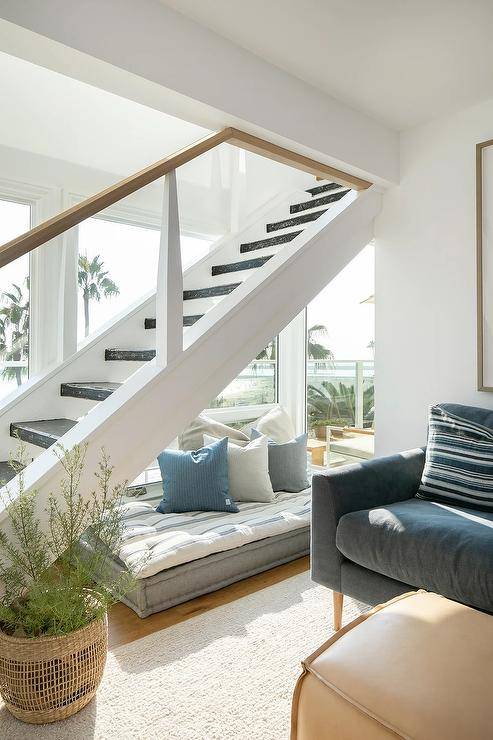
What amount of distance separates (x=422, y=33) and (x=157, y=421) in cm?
198

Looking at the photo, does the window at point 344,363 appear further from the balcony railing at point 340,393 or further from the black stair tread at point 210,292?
the black stair tread at point 210,292

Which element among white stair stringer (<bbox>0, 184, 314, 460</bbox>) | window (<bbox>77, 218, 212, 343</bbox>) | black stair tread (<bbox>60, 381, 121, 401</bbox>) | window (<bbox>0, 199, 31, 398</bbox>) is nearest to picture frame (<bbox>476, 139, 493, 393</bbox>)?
white stair stringer (<bbox>0, 184, 314, 460</bbox>)

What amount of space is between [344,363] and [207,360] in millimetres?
2103

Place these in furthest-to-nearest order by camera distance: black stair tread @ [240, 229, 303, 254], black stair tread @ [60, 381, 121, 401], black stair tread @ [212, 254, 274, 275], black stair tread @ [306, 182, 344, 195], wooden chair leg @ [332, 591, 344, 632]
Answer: black stair tread @ [306, 182, 344, 195] → black stair tread @ [240, 229, 303, 254] → black stair tread @ [212, 254, 274, 275] → black stair tread @ [60, 381, 121, 401] → wooden chair leg @ [332, 591, 344, 632]

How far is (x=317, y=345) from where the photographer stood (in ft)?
14.7

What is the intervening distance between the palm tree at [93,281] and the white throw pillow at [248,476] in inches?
47.5

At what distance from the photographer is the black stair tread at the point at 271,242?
3.04m

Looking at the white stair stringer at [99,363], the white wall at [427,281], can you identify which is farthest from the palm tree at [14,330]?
the white wall at [427,281]

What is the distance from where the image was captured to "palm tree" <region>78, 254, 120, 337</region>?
3.25 metres

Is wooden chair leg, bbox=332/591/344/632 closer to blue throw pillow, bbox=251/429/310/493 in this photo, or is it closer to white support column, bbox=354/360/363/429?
blue throw pillow, bbox=251/429/310/493

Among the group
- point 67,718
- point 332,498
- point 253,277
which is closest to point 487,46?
point 253,277

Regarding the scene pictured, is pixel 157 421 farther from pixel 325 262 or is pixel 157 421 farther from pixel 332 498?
pixel 325 262

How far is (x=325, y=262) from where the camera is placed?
2852mm

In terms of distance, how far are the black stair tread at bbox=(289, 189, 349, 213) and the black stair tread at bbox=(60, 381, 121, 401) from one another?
1.84 meters
